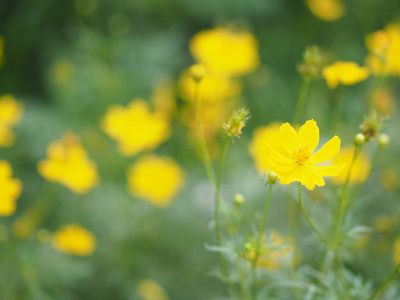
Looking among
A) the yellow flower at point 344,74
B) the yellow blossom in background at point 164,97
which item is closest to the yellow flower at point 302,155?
the yellow flower at point 344,74

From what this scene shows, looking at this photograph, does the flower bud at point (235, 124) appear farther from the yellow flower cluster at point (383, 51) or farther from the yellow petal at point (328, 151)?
the yellow flower cluster at point (383, 51)

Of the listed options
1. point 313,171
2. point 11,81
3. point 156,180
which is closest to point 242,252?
point 313,171

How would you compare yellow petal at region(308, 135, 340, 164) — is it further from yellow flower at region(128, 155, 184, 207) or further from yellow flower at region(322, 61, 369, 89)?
yellow flower at region(128, 155, 184, 207)

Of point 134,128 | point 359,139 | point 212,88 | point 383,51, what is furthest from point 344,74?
point 212,88

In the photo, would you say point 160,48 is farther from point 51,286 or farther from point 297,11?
point 51,286

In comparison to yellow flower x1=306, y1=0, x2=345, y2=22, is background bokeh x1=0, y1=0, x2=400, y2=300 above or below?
below

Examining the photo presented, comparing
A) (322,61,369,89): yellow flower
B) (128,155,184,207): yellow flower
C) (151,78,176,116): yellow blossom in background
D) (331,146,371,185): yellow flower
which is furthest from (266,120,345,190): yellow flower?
(151,78,176,116): yellow blossom in background
